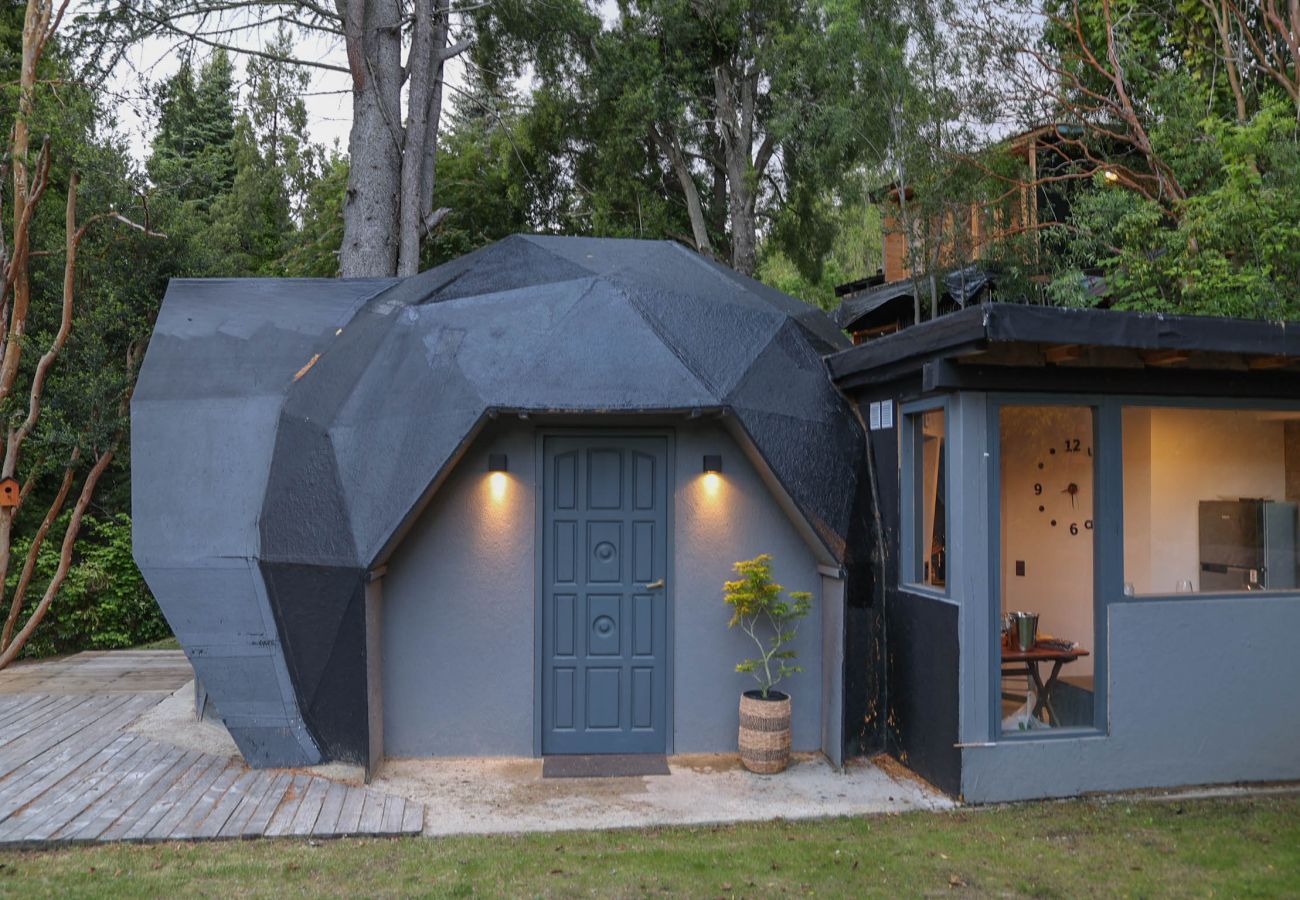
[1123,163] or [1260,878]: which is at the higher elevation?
[1123,163]

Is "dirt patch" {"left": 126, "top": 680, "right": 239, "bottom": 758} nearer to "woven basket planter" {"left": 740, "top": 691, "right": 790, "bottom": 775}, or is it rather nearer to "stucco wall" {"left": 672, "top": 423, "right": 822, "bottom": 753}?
"stucco wall" {"left": 672, "top": 423, "right": 822, "bottom": 753}

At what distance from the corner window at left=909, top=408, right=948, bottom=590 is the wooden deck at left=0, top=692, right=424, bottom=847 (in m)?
3.45

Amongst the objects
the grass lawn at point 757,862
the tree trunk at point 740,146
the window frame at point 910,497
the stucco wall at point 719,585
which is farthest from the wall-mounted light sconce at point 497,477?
the tree trunk at point 740,146

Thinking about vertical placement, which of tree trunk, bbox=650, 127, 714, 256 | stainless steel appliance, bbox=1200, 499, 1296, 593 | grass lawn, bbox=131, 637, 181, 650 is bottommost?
grass lawn, bbox=131, 637, 181, 650

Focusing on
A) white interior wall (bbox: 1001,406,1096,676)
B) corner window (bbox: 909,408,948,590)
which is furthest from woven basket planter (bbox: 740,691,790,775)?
white interior wall (bbox: 1001,406,1096,676)

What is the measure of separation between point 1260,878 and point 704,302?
464cm

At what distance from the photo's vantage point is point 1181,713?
604 cm

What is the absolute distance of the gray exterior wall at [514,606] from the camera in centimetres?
662

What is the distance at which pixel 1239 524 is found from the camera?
6520mm

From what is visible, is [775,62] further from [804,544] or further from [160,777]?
[160,777]

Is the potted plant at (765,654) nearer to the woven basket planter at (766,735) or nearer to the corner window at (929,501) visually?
the woven basket planter at (766,735)

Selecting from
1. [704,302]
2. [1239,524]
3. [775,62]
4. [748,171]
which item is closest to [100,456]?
[704,302]

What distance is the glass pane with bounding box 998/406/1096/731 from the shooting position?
6109mm

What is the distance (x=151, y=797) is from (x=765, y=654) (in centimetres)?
393
